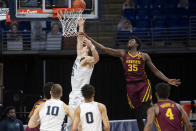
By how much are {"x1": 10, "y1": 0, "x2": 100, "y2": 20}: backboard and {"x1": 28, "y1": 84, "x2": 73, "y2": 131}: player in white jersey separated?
120 inches

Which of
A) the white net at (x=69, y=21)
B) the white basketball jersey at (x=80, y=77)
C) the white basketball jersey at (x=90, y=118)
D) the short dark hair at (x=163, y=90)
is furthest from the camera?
the white net at (x=69, y=21)

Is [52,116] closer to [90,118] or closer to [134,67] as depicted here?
[90,118]

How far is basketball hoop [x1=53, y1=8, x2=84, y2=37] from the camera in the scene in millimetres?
10505

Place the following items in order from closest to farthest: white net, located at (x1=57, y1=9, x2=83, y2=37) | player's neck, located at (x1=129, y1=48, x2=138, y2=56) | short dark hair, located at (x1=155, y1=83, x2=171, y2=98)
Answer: short dark hair, located at (x1=155, y1=83, x2=171, y2=98), player's neck, located at (x1=129, y1=48, x2=138, y2=56), white net, located at (x1=57, y1=9, x2=83, y2=37)

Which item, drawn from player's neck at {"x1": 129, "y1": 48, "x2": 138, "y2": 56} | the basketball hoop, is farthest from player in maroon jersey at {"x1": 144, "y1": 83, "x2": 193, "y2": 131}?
the basketball hoop

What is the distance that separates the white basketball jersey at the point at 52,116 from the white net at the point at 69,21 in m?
2.79

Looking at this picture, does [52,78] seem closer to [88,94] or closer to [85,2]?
[85,2]

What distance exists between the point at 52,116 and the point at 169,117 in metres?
1.76

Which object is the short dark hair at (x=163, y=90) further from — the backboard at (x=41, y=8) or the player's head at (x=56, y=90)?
the backboard at (x=41, y=8)

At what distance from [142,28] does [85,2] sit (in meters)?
5.47

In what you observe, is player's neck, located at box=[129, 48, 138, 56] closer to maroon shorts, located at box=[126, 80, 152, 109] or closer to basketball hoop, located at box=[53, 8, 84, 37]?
maroon shorts, located at box=[126, 80, 152, 109]

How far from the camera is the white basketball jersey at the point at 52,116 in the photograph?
25.9 ft

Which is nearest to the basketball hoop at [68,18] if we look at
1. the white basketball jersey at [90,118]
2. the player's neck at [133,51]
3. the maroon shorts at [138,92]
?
the player's neck at [133,51]

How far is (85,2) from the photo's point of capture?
1081 cm
